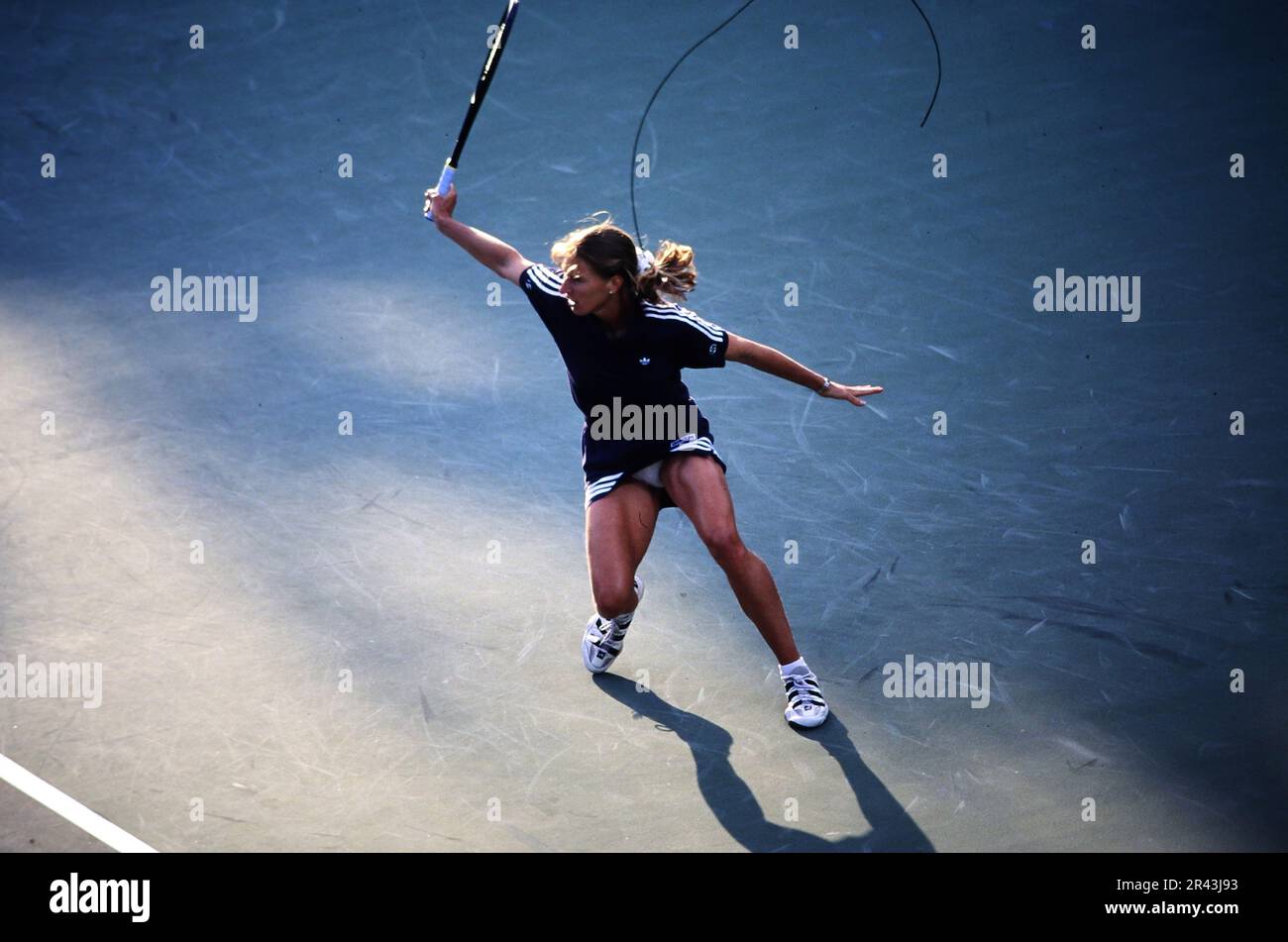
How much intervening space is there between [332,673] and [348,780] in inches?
25.9

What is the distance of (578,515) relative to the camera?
582 cm

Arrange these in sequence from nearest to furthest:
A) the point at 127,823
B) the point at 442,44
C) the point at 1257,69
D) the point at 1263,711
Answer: the point at 127,823 < the point at 1263,711 < the point at 1257,69 < the point at 442,44

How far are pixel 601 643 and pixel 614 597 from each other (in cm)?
30

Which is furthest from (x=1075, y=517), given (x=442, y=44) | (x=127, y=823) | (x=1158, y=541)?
(x=442, y=44)

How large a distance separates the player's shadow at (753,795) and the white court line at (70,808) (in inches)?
67.8

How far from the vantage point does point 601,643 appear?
4.70 metres

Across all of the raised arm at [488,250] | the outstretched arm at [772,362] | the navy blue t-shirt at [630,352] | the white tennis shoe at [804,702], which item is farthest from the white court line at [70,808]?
the outstretched arm at [772,362]

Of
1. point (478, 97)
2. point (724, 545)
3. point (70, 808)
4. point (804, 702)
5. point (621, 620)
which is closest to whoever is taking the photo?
point (70, 808)

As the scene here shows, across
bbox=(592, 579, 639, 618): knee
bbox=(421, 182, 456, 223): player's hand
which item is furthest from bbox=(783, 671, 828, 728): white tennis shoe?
bbox=(421, 182, 456, 223): player's hand

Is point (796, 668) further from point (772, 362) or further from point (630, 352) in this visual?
point (630, 352)

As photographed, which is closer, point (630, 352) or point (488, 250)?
point (630, 352)

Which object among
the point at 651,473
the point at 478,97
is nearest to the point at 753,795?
the point at 651,473

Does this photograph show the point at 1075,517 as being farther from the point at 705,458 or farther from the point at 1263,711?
the point at 705,458

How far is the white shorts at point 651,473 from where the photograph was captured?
4617 millimetres
